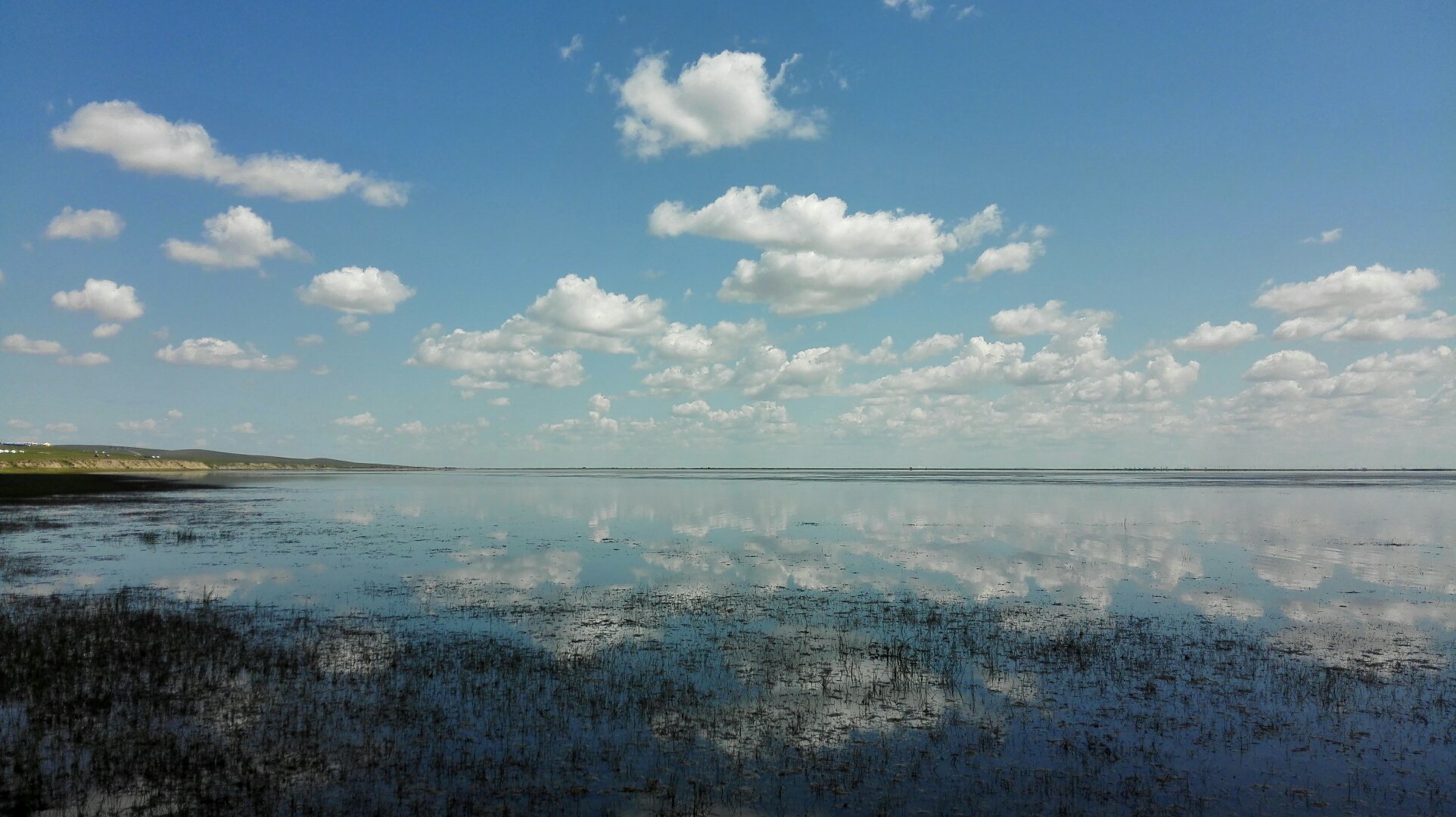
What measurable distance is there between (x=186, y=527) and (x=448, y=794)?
54184 millimetres

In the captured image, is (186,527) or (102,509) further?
(102,509)

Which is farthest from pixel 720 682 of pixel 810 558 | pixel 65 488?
pixel 65 488

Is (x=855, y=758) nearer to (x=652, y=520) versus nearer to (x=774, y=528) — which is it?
(x=774, y=528)

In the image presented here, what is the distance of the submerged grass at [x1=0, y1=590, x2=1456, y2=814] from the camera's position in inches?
476

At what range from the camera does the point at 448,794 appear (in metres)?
11.9

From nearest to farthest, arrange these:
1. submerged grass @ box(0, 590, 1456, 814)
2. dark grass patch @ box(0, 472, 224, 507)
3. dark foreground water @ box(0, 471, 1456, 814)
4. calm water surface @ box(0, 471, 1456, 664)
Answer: submerged grass @ box(0, 590, 1456, 814) < dark foreground water @ box(0, 471, 1456, 814) < calm water surface @ box(0, 471, 1456, 664) < dark grass patch @ box(0, 472, 224, 507)

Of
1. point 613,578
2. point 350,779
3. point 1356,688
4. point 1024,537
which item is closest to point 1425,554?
point 1024,537

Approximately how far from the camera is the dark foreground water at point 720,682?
12.4 metres

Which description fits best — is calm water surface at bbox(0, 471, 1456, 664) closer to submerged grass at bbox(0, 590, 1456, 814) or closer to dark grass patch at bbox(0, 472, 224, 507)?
submerged grass at bbox(0, 590, 1456, 814)

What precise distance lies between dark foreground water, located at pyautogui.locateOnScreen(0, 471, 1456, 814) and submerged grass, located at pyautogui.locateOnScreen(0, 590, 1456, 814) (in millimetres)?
80

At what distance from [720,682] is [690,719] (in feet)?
8.83

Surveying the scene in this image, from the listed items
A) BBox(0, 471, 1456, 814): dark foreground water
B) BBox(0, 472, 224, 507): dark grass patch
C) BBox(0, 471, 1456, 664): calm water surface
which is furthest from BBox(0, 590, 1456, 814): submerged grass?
BBox(0, 472, 224, 507): dark grass patch

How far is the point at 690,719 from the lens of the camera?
15.5 metres

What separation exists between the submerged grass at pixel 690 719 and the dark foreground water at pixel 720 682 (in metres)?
0.08
